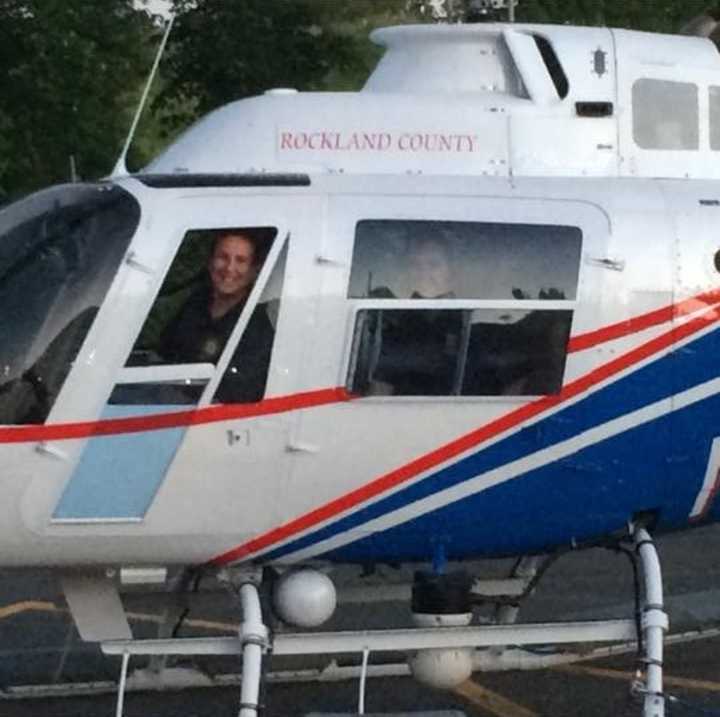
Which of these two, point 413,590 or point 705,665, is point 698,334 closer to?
point 413,590

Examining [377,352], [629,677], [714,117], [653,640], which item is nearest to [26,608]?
[629,677]

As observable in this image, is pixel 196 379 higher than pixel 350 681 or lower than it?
higher

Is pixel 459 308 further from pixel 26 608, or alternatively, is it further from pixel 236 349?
pixel 26 608

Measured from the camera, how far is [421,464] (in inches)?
273

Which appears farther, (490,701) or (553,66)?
(490,701)

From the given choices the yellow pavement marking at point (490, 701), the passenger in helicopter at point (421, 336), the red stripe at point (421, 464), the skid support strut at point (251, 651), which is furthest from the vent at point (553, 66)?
the yellow pavement marking at point (490, 701)

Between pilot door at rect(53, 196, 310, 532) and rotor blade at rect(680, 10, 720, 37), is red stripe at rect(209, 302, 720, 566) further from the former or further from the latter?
rotor blade at rect(680, 10, 720, 37)

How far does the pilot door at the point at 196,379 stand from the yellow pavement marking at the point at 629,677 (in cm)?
261

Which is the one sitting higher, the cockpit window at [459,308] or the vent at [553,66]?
the vent at [553,66]

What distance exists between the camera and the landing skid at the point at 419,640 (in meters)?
6.75

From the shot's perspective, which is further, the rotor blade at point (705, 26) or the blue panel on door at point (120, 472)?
the rotor blade at point (705, 26)

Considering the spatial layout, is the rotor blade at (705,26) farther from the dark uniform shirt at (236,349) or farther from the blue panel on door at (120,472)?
the blue panel on door at (120,472)

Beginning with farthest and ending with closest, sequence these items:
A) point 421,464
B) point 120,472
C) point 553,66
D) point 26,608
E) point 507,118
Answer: point 26,608 < point 553,66 < point 507,118 < point 421,464 < point 120,472

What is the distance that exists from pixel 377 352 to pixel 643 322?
0.96 m
